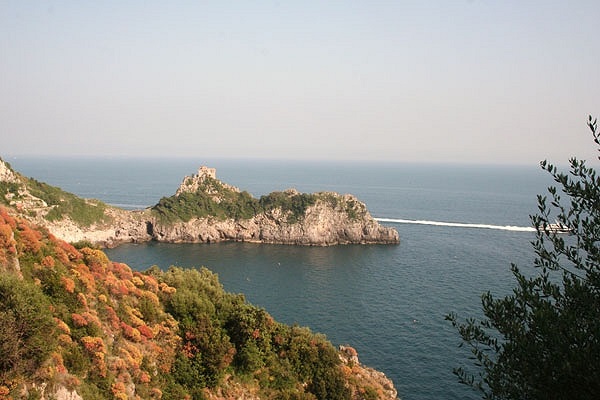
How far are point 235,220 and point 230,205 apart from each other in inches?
173

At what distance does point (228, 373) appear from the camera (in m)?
25.5

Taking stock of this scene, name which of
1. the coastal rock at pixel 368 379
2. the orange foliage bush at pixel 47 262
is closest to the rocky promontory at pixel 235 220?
the coastal rock at pixel 368 379

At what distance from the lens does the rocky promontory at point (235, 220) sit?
306 ft

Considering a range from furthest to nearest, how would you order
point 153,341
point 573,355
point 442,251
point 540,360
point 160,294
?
point 442,251 < point 160,294 < point 153,341 < point 540,360 < point 573,355

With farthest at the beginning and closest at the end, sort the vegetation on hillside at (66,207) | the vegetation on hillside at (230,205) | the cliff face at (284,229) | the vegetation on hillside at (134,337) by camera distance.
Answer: the vegetation on hillside at (230,205) < the cliff face at (284,229) < the vegetation on hillside at (66,207) < the vegetation on hillside at (134,337)

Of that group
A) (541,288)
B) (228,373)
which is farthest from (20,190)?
(541,288)

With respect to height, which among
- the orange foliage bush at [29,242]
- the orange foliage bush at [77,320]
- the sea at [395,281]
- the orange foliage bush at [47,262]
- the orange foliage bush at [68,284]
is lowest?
the sea at [395,281]

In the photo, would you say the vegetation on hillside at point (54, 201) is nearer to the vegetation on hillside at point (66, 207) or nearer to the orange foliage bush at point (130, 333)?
the vegetation on hillside at point (66, 207)

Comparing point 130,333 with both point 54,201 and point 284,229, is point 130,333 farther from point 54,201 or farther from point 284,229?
point 284,229

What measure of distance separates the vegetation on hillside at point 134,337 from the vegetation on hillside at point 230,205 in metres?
69.9

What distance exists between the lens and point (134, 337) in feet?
71.4

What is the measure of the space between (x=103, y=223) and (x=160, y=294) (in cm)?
7216

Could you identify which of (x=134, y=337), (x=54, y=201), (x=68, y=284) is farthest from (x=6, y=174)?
(x=134, y=337)

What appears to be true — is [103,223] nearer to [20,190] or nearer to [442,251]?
[20,190]
